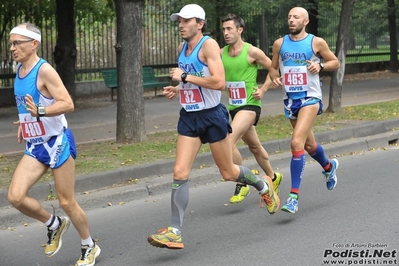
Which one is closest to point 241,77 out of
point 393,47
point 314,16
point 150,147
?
point 150,147

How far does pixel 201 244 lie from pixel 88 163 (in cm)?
348

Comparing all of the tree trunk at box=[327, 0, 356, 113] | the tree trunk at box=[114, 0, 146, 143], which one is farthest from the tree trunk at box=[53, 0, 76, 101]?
the tree trunk at box=[114, 0, 146, 143]

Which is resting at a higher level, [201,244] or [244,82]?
[244,82]

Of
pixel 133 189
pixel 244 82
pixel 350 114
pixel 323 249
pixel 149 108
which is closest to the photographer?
pixel 323 249

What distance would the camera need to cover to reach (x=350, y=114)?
15.3 metres

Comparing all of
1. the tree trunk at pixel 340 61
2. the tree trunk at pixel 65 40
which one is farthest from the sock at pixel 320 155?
→ the tree trunk at pixel 65 40

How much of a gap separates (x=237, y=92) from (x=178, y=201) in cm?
217

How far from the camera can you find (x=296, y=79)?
7789mm

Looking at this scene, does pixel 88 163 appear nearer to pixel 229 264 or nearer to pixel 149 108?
pixel 229 264

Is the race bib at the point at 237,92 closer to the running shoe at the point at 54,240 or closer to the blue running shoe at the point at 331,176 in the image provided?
the blue running shoe at the point at 331,176

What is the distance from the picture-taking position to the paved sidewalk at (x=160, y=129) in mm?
9070

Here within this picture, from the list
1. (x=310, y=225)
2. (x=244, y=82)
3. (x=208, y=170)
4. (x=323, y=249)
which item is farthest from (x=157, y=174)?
(x=323, y=249)

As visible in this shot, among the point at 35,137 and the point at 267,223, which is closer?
the point at 35,137

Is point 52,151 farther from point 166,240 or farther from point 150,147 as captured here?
point 150,147
